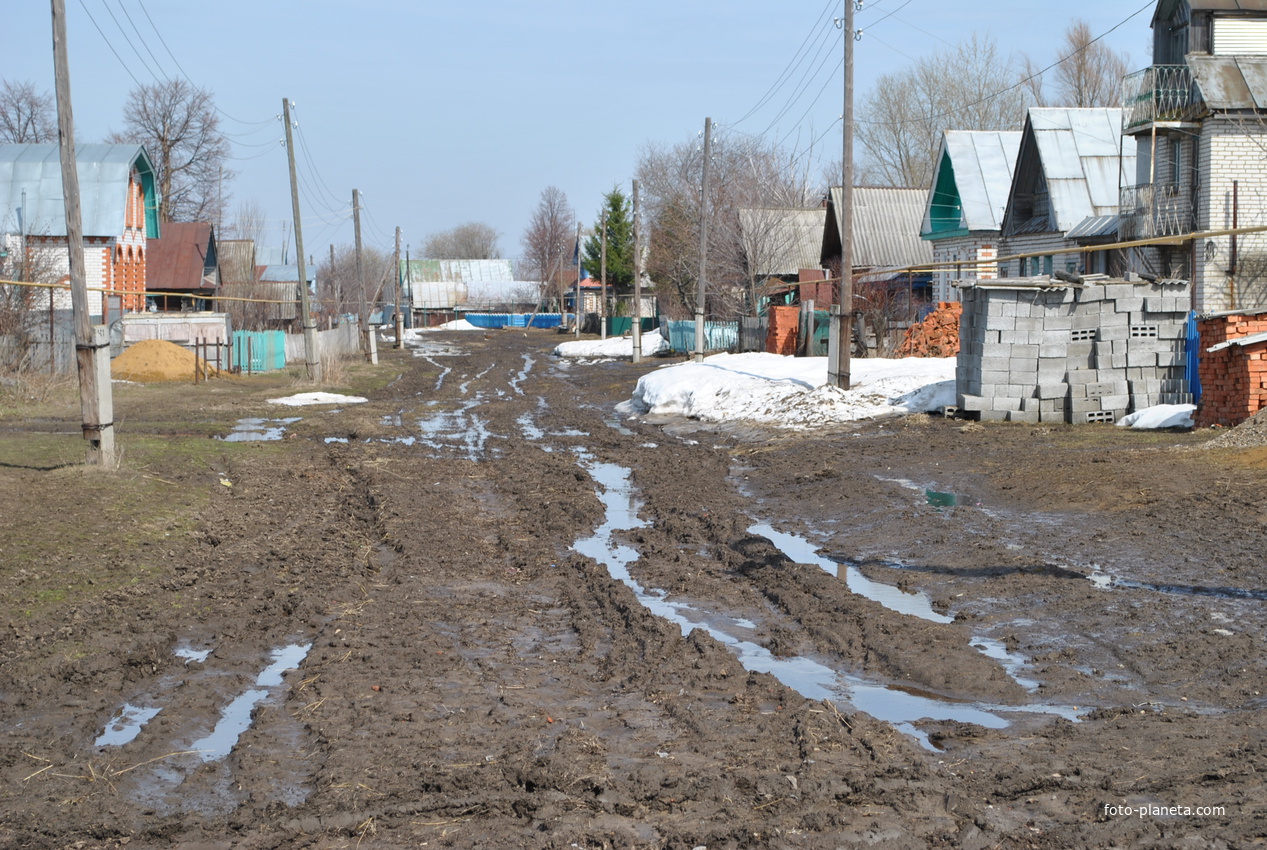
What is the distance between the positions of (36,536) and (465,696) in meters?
5.58

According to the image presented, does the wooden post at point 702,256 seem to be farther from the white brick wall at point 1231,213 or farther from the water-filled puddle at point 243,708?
the water-filled puddle at point 243,708

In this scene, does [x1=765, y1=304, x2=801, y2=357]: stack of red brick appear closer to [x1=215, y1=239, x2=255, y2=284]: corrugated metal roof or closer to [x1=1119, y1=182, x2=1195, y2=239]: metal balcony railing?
[x1=1119, y1=182, x2=1195, y2=239]: metal balcony railing

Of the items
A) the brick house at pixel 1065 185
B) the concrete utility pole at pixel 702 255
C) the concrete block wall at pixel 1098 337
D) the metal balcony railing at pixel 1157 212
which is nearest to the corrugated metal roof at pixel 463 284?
the concrete utility pole at pixel 702 255

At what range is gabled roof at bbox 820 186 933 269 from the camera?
4469 cm

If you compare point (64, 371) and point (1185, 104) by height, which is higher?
point (1185, 104)

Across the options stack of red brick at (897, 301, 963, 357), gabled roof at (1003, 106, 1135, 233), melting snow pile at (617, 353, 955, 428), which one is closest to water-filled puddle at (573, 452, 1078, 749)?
melting snow pile at (617, 353, 955, 428)

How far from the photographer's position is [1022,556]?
31.1 ft

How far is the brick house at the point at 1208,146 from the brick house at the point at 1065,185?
330 cm

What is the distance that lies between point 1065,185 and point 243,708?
107 ft

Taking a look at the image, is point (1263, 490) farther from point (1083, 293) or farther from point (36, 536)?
point (36, 536)

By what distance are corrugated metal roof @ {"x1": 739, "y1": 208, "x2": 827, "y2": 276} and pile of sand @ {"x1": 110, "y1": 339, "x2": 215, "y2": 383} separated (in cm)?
2370

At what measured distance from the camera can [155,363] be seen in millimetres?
→ 33188

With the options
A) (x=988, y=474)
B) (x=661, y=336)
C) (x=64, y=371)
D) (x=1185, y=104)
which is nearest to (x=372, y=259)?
(x=661, y=336)

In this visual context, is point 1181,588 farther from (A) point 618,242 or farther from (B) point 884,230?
(A) point 618,242
